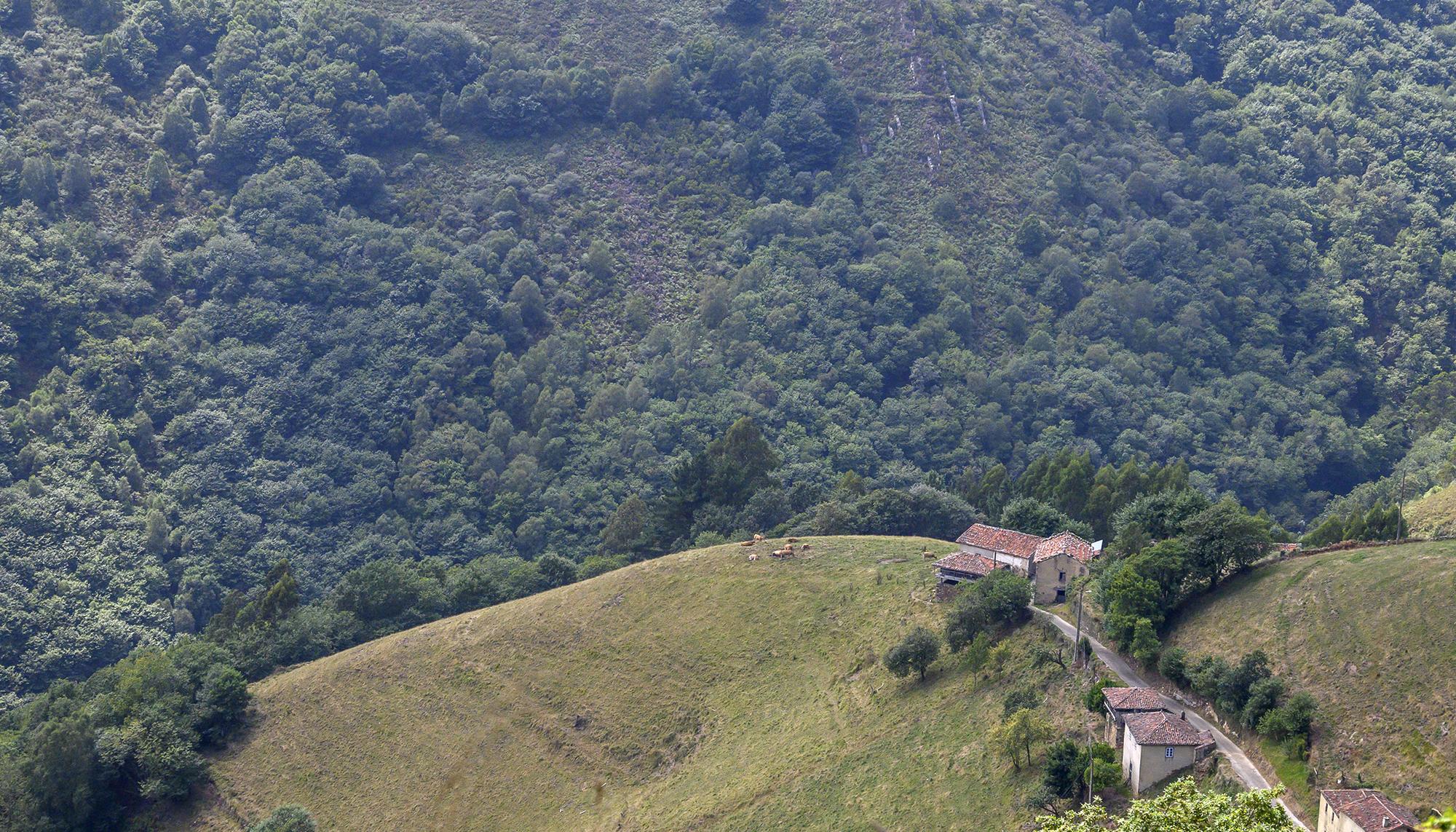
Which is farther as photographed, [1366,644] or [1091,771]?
[1366,644]

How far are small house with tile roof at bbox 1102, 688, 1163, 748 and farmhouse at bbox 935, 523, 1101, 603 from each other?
15199mm

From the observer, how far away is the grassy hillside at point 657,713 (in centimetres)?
Answer: 7581

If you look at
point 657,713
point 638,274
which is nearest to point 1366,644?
point 657,713

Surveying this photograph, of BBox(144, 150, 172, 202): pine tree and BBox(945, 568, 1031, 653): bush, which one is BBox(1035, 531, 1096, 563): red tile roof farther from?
BBox(144, 150, 172, 202): pine tree

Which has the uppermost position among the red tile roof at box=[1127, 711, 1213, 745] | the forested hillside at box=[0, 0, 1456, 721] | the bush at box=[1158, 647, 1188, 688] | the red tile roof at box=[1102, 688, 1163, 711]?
the red tile roof at box=[1127, 711, 1213, 745]

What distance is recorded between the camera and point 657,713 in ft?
291

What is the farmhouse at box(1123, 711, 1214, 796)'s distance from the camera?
2457 inches

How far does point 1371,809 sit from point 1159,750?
33.8ft

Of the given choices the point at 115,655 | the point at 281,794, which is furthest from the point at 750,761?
the point at 115,655

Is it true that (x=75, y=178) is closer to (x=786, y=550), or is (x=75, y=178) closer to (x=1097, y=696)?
(x=786, y=550)

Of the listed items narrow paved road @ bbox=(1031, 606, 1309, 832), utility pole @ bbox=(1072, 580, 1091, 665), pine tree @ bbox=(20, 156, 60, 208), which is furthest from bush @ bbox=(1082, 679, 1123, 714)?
pine tree @ bbox=(20, 156, 60, 208)

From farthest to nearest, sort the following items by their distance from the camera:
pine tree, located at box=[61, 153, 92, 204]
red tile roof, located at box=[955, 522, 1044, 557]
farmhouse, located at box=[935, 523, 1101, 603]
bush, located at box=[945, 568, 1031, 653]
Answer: pine tree, located at box=[61, 153, 92, 204] → red tile roof, located at box=[955, 522, 1044, 557] → farmhouse, located at box=[935, 523, 1101, 603] → bush, located at box=[945, 568, 1031, 653]

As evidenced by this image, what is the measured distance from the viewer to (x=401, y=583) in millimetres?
112938

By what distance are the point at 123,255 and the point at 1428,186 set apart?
452ft
